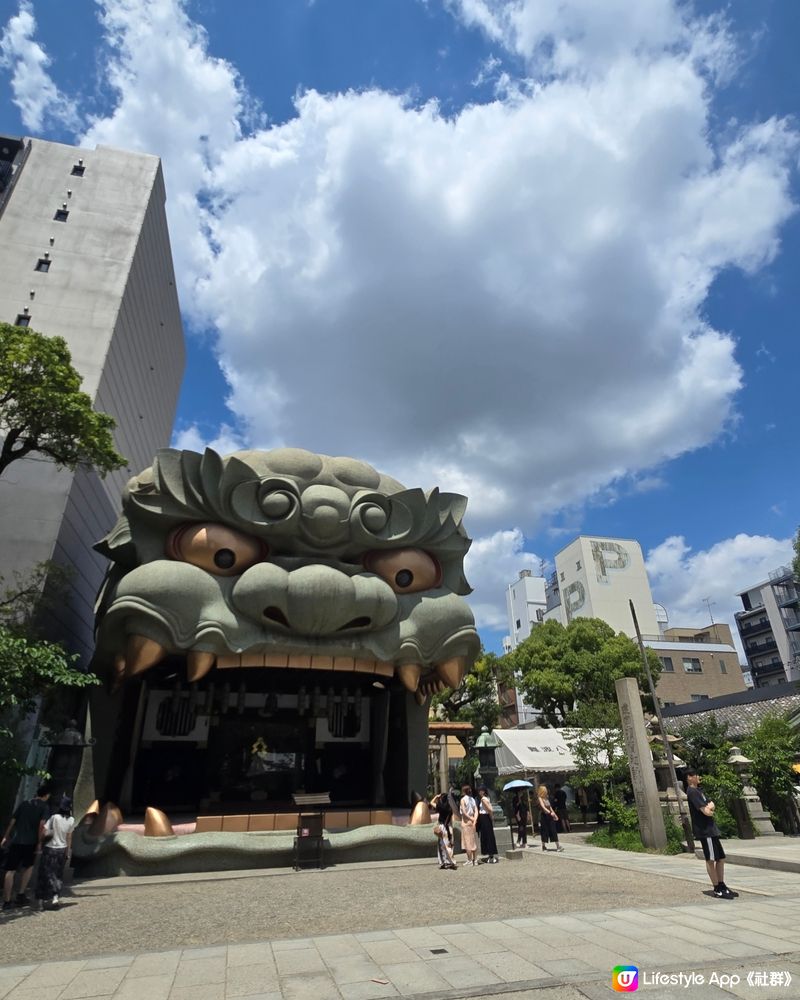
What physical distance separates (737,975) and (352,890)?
6.78m

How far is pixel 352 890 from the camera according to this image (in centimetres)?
1012

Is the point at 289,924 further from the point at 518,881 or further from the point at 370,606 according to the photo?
the point at 370,606

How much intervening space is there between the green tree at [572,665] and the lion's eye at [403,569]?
70.0ft

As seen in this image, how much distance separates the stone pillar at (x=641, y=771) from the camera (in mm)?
14898

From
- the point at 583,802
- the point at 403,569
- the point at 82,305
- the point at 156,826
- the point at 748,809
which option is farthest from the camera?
the point at 583,802

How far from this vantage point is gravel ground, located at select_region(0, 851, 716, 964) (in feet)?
22.9

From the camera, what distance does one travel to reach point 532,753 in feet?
79.6

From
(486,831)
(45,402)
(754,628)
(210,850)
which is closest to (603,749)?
(486,831)

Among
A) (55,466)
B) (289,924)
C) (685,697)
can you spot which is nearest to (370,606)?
(289,924)

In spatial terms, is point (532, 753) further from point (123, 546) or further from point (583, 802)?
point (123, 546)

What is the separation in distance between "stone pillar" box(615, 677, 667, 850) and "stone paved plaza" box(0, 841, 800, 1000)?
4.12m

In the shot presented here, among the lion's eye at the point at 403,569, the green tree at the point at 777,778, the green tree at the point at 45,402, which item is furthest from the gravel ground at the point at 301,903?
the green tree at the point at 45,402

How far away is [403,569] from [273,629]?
3.70 m

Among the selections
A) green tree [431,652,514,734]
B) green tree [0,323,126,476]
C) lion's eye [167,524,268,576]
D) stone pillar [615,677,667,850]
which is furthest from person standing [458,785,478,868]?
green tree [431,652,514,734]
